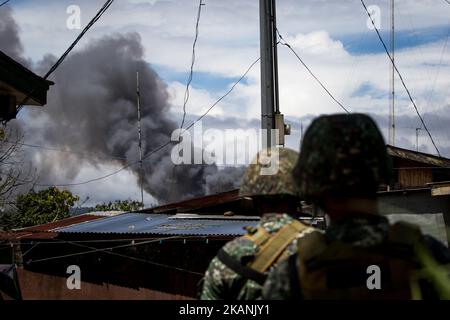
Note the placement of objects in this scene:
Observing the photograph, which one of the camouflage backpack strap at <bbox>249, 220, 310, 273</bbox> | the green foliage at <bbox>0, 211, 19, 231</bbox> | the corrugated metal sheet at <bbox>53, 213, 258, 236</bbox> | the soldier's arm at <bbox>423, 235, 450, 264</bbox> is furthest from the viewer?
the green foliage at <bbox>0, 211, 19, 231</bbox>

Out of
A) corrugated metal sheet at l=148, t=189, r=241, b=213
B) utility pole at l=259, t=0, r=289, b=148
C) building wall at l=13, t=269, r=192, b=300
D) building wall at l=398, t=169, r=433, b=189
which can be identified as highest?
utility pole at l=259, t=0, r=289, b=148

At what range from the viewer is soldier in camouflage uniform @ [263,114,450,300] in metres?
2.49

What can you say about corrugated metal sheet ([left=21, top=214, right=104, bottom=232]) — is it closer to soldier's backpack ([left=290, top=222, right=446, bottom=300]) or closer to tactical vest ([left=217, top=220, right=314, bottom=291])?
tactical vest ([left=217, top=220, right=314, bottom=291])

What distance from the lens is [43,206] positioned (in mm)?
25812

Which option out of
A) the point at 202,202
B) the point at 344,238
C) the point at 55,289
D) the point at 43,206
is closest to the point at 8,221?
the point at 43,206

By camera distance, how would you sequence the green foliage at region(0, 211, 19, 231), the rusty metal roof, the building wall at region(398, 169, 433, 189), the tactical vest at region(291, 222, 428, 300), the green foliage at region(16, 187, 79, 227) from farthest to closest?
the green foliage at region(16, 187, 79, 227), the green foliage at region(0, 211, 19, 231), the building wall at region(398, 169, 433, 189), the rusty metal roof, the tactical vest at region(291, 222, 428, 300)

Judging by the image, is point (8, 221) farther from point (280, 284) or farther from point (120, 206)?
point (280, 284)

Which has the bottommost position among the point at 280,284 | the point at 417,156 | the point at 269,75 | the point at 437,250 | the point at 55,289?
the point at 55,289

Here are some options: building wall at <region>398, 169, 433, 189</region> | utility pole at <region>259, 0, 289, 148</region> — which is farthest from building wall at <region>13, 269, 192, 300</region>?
building wall at <region>398, 169, 433, 189</region>

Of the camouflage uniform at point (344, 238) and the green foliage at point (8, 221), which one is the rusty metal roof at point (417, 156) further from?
the camouflage uniform at point (344, 238)

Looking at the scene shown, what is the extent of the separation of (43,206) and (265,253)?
23.7m

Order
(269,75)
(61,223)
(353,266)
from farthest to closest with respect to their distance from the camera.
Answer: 1. (61,223)
2. (269,75)
3. (353,266)

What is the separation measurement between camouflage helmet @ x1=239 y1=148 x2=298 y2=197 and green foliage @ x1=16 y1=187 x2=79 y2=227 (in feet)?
68.9
